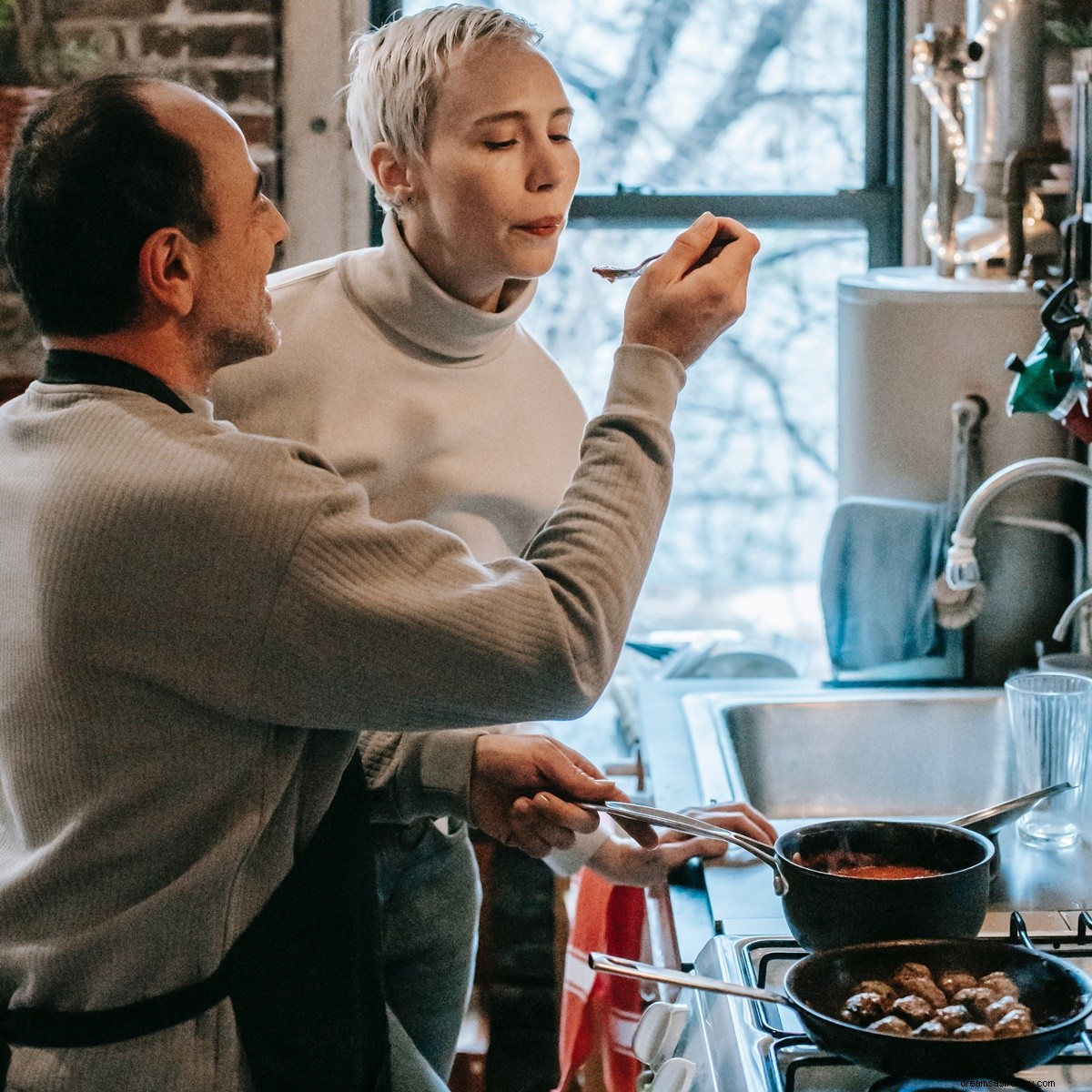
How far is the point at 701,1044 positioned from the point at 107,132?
2.45 ft

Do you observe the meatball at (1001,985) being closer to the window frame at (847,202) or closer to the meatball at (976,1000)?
the meatball at (976,1000)

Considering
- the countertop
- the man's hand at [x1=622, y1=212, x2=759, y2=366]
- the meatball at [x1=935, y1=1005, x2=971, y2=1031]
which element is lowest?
the countertop

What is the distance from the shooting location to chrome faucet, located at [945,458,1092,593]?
1740 millimetres

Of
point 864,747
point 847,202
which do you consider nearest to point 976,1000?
point 864,747

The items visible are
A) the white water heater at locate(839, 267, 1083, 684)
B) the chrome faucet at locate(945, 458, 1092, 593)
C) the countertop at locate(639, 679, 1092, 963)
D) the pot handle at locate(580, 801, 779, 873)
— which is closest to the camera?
the pot handle at locate(580, 801, 779, 873)

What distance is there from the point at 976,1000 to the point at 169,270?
678mm

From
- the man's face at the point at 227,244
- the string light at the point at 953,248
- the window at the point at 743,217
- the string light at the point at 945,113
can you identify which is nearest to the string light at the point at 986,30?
the string light at the point at 945,113

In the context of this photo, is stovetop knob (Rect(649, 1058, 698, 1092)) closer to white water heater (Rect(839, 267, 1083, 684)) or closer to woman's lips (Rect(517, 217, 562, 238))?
woman's lips (Rect(517, 217, 562, 238))

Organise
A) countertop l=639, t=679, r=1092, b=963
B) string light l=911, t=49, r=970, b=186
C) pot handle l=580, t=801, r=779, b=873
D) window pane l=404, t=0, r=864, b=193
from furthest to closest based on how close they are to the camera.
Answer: window pane l=404, t=0, r=864, b=193, string light l=911, t=49, r=970, b=186, countertop l=639, t=679, r=1092, b=963, pot handle l=580, t=801, r=779, b=873

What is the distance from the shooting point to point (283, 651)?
34.9 inches

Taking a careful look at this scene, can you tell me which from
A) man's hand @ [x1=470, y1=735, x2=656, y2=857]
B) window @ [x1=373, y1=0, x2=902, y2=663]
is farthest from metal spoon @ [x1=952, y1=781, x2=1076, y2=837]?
window @ [x1=373, y1=0, x2=902, y2=663]

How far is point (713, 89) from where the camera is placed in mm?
2490

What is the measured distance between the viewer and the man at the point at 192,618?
0.88 m

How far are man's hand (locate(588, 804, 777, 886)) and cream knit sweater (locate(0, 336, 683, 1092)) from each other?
1.45 feet
